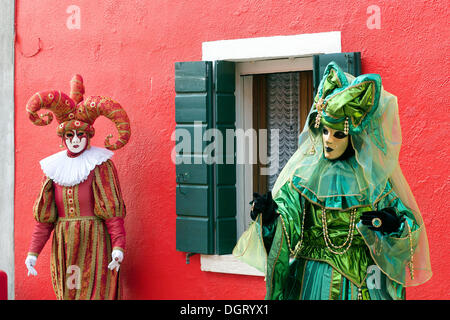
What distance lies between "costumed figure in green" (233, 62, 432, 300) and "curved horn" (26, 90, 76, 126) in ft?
6.89

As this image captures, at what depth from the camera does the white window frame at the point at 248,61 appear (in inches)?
207

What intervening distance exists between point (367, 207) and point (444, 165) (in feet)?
4.41

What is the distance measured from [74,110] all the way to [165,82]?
32.7 inches

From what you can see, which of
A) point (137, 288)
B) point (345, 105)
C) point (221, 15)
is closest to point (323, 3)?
point (221, 15)

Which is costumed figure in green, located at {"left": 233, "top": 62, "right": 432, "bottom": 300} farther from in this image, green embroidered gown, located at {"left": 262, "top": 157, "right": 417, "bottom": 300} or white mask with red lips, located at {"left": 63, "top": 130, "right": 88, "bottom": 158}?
white mask with red lips, located at {"left": 63, "top": 130, "right": 88, "bottom": 158}

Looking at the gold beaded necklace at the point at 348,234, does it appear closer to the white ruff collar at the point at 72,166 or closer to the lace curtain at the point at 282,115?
the lace curtain at the point at 282,115

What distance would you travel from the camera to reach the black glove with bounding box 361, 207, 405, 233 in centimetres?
349

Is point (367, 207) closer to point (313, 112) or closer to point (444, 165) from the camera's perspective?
point (313, 112)

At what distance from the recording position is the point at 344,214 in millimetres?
3785

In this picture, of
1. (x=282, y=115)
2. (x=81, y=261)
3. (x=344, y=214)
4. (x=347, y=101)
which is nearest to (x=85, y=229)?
(x=81, y=261)

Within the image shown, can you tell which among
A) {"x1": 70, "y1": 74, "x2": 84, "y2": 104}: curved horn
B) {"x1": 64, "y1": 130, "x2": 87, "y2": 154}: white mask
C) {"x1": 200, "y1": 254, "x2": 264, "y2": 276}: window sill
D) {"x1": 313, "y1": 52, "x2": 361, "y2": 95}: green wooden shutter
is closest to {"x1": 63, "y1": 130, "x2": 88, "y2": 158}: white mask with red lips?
{"x1": 64, "y1": 130, "x2": 87, "y2": 154}: white mask

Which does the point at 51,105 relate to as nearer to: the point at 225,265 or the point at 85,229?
the point at 85,229

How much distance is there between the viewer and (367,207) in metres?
3.75

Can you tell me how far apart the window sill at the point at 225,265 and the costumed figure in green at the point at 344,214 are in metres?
1.63
